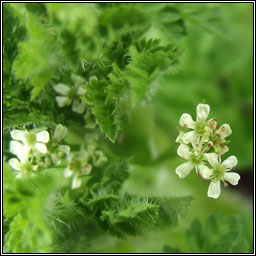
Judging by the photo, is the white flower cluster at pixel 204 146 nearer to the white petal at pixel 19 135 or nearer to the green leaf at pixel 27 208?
the green leaf at pixel 27 208

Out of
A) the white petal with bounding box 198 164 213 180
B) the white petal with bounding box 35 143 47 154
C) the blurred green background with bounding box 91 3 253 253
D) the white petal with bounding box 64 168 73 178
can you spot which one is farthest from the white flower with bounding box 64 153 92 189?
the blurred green background with bounding box 91 3 253 253

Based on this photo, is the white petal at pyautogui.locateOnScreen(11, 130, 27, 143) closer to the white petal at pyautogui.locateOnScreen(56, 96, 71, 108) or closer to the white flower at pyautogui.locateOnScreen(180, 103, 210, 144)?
the white petal at pyautogui.locateOnScreen(56, 96, 71, 108)

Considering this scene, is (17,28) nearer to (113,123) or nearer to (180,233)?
(113,123)

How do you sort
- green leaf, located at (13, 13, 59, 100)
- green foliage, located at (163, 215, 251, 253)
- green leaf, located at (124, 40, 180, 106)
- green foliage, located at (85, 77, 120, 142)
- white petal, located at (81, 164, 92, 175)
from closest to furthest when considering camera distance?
green leaf, located at (13, 13, 59, 100) → green leaf, located at (124, 40, 180, 106) → green foliage, located at (85, 77, 120, 142) → white petal, located at (81, 164, 92, 175) → green foliage, located at (163, 215, 251, 253)

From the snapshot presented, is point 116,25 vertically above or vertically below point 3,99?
above

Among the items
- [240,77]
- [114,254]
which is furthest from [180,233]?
[240,77]

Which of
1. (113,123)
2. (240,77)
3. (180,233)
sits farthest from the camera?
(240,77)

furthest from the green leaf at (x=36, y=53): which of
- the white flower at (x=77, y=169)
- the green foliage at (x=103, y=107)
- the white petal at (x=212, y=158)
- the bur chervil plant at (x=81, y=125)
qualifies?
the white petal at (x=212, y=158)
